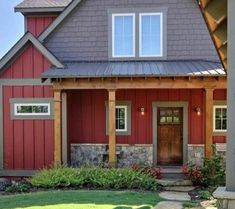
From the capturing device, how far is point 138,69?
453 inches

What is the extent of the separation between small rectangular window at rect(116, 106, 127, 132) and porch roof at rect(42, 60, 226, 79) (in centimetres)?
169

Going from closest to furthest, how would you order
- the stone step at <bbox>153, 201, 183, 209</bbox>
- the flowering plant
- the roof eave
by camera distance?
the stone step at <bbox>153, 201, 183, 209</bbox> → the flowering plant → the roof eave

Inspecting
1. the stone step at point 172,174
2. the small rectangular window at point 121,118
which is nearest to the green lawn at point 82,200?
the stone step at point 172,174

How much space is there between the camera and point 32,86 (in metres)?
12.2

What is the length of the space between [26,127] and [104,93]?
116 inches

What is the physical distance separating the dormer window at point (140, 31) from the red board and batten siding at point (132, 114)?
134 centimetres

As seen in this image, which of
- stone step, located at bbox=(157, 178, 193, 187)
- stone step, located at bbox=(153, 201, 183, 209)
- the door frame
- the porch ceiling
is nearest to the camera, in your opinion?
the porch ceiling

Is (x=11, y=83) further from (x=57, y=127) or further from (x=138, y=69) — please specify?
(x=138, y=69)

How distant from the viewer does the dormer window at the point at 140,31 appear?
1256 centimetres

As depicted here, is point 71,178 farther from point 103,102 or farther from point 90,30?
point 90,30

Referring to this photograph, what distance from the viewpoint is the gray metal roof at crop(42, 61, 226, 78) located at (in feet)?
36.0

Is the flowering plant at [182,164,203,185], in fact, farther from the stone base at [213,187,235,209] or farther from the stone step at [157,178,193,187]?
the stone base at [213,187,235,209]

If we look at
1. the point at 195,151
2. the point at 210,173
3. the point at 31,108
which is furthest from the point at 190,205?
the point at 31,108

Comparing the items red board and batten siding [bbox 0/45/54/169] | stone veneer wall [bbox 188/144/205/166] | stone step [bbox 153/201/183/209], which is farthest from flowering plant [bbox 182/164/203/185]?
red board and batten siding [bbox 0/45/54/169]
